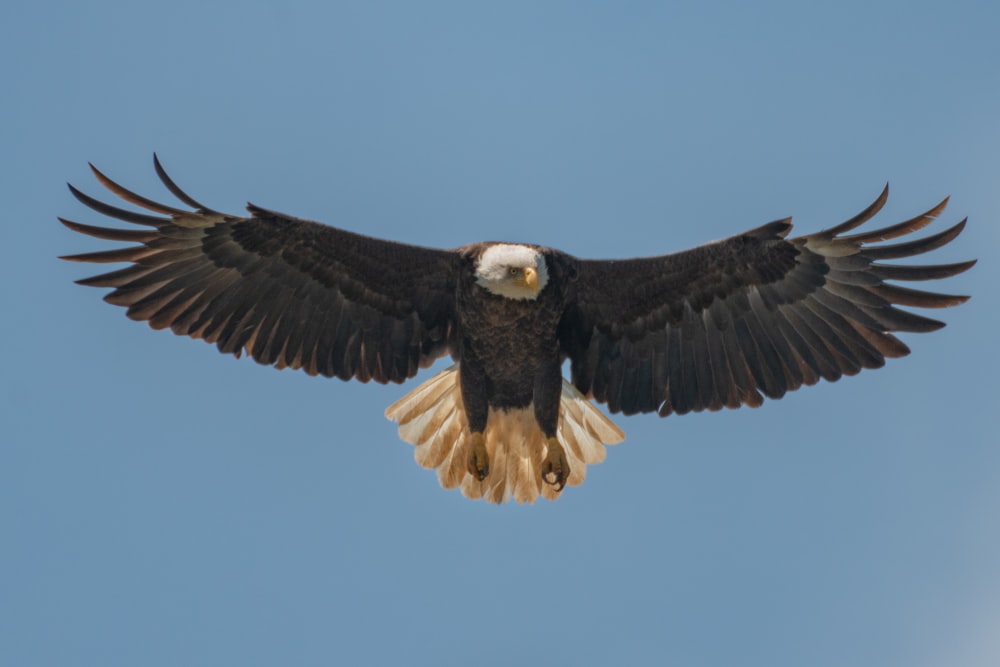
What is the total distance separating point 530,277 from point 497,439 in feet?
5.01

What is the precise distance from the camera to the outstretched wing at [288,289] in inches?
377

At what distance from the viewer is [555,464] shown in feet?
32.9

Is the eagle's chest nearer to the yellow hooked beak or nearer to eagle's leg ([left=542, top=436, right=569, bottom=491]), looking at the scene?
the yellow hooked beak

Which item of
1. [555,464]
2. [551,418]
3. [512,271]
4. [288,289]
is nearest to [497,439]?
[555,464]

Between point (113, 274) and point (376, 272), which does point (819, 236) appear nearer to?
point (376, 272)

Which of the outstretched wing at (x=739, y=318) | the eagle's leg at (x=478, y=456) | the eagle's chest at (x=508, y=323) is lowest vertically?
the eagle's leg at (x=478, y=456)

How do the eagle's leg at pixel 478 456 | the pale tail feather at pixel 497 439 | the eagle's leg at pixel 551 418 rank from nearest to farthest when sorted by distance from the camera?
the eagle's leg at pixel 551 418
the eagle's leg at pixel 478 456
the pale tail feather at pixel 497 439

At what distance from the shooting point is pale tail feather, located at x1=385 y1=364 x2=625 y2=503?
10195 mm

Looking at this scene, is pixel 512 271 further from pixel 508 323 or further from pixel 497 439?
pixel 497 439

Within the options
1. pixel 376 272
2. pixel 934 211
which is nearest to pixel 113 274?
pixel 376 272

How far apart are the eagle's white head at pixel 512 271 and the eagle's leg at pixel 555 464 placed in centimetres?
112

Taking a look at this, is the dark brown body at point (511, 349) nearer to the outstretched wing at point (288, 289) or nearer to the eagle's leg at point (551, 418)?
→ the eagle's leg at point (551, 418)

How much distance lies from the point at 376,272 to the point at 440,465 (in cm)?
144

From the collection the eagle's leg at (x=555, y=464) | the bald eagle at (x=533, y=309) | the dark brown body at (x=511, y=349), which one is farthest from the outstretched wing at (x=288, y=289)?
the eagle's leg at (x=555, y=464)
